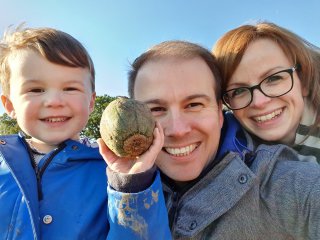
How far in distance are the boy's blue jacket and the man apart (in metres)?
0.54

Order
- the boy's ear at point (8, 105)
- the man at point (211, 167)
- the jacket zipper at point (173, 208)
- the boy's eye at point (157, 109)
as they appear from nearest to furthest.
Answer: the man at point (211, 167), the jacket zipper at point (173, 208), the boy's eye at point (157, 109), the boy's ear at point (8, 105)

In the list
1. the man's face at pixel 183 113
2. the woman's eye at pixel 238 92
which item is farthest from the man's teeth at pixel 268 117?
the man's face at pixel 183 113

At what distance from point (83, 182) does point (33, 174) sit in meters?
0.39

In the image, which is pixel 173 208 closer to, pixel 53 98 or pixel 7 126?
pixel 53 98

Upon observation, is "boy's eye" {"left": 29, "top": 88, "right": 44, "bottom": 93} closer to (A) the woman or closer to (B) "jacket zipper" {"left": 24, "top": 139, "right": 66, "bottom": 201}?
(B) "jacket zipper" {"left": 24, "top": 139, "right": 66, "bottom": 201}

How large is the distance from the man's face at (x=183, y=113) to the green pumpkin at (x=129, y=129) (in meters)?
0.49

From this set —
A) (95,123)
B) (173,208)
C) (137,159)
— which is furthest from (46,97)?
(95,123)

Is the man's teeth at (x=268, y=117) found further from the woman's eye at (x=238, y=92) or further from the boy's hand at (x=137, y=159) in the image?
the boy's hand at (x=137, y=159)

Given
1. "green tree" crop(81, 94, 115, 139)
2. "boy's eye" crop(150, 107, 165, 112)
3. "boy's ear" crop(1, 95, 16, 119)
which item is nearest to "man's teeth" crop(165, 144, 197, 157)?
"boy's eye" crop(150, 107, 165, 112)

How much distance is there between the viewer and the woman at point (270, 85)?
125 inches

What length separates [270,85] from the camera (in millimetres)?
3207

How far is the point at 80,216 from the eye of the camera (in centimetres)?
256

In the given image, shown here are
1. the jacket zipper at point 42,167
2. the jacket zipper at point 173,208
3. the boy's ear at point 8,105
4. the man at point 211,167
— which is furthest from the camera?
the boy's ear at point 8,105

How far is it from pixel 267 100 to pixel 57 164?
6.43 feet
